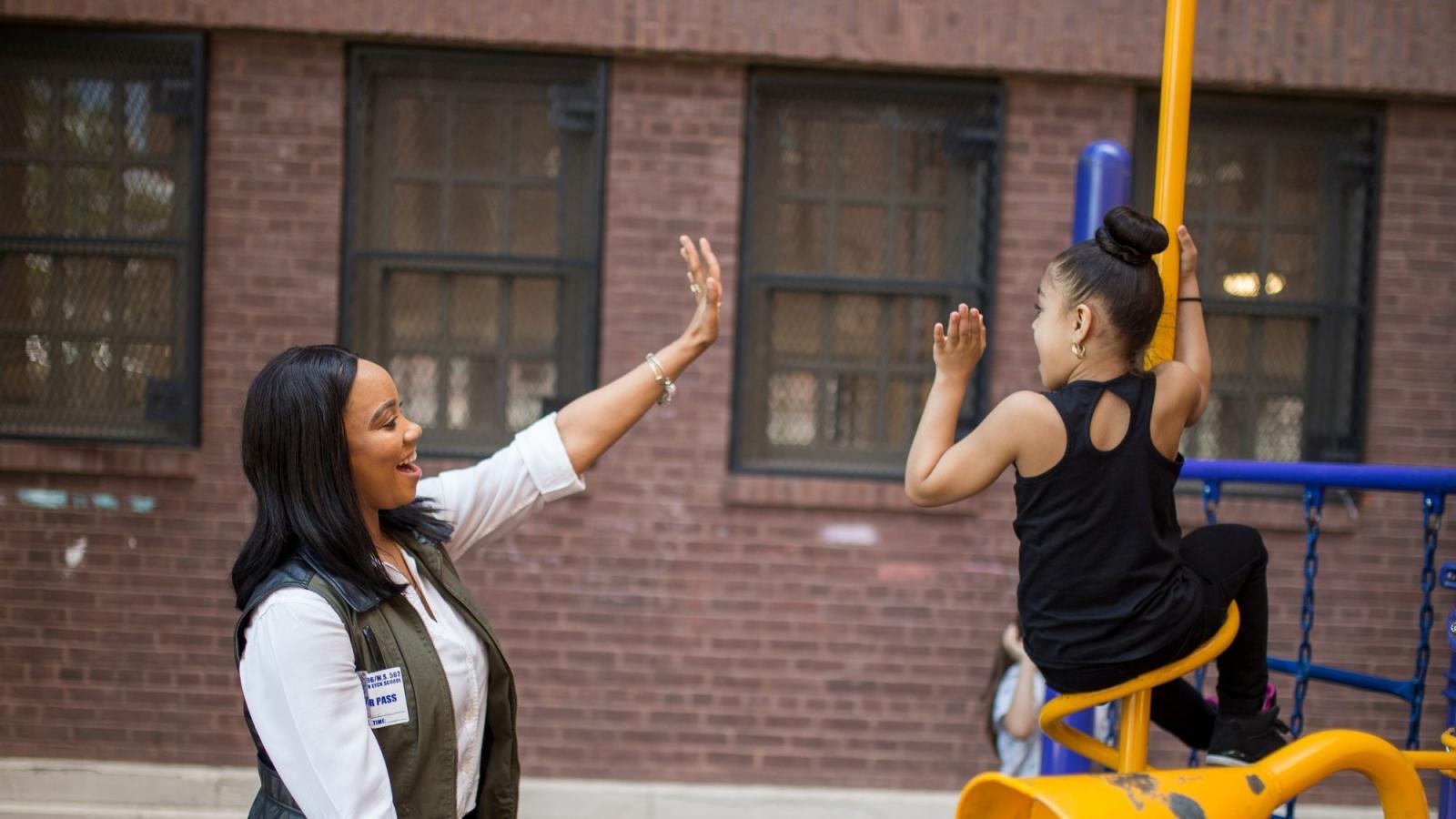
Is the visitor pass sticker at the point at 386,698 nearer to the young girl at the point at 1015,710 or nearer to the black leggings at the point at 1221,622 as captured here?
the black leggings at the point at 1221,622

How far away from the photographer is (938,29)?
5.36 meters

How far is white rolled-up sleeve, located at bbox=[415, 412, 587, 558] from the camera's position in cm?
269

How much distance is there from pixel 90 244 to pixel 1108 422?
497 cm

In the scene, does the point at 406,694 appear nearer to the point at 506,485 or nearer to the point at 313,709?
the point at 313,709

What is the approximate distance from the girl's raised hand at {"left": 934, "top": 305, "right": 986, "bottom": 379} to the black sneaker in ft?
2.85

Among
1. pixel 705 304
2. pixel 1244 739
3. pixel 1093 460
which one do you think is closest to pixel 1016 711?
pixel 1244 739

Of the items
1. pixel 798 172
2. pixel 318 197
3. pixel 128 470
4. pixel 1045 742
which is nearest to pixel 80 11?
pixel 318 197

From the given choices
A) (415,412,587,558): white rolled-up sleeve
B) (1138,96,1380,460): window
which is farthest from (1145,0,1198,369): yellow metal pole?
(1138,96,1380,460): window

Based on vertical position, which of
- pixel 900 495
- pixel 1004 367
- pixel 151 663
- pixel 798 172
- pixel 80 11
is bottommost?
pixel 151 663

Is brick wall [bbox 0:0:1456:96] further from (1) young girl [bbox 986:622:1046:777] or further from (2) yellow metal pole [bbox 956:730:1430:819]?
(2) yellow metal pole [bbox 956:730:1430:819]

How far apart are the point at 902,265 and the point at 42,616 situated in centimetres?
413

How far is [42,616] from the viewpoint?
18.0 feet

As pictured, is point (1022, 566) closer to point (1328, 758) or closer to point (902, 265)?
point (1328, 758)

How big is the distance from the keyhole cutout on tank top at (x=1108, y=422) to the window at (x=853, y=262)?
3.48 m
